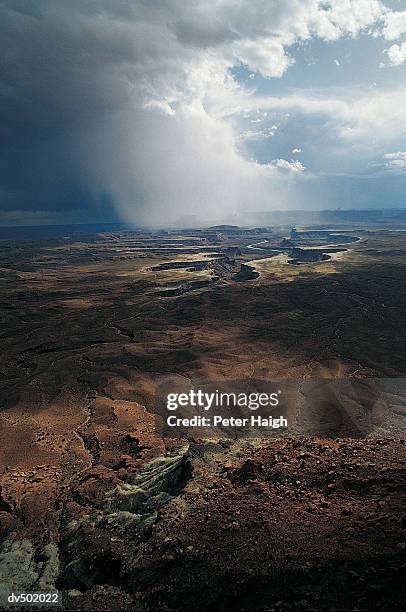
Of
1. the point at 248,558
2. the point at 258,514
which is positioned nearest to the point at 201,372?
the point at 258,514

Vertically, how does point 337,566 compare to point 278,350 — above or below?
above

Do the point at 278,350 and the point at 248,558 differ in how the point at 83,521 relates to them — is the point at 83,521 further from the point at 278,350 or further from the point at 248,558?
the point at 278,350

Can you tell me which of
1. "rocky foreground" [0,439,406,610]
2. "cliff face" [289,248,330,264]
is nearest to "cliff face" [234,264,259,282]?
"cliff face" [289,248,330,264]

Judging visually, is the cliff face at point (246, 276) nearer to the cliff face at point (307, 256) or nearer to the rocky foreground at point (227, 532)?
the cliff face at point (307, 256)

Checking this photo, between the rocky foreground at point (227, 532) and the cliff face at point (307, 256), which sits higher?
the cliff face at point (307, 256)

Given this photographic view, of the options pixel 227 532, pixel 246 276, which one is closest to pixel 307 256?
pixel 246 276

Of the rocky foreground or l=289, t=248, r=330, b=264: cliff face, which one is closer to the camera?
the rocky foreground

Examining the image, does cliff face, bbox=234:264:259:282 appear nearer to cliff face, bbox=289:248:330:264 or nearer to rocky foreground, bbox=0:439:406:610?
cliff face, bbox=289:248:330:264

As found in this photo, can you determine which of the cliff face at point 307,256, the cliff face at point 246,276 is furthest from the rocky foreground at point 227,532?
the cliff face at point 307,256
